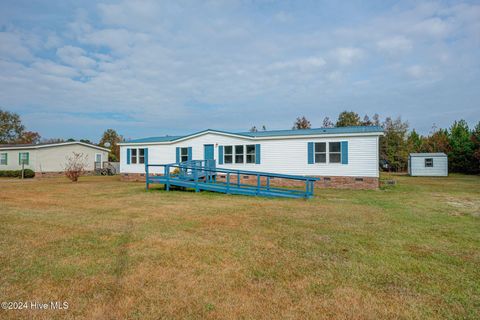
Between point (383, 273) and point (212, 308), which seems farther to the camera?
point (383, 273)

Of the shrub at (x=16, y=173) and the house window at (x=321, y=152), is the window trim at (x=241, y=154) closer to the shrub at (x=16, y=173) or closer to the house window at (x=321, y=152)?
the house window at (x=321, y=152)

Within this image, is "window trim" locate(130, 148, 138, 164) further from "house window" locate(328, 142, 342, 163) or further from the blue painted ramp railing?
"house window" locate(328, 142, 342, 163)

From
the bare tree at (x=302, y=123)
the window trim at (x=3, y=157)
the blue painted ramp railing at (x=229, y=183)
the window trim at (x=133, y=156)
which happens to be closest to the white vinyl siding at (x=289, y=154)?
the window trim at (x=133, y=156)

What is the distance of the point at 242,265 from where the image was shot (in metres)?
3.85

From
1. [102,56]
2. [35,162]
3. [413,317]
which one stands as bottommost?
[413,317]

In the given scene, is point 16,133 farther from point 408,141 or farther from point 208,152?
point 408,141

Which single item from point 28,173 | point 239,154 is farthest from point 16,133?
point 239,154

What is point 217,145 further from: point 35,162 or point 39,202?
point 35,162

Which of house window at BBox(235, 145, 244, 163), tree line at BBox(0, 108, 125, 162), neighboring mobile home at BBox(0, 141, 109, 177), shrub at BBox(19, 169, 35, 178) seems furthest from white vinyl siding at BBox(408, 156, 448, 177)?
tree line at BBox(0, 108, 125, 162)

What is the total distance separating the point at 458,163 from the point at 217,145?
29.4 m

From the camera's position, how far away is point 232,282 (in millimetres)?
3352

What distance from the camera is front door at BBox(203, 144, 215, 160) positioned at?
17.3m

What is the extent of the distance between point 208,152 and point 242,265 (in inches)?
546

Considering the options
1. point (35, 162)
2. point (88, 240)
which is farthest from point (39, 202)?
point (35, 162)
